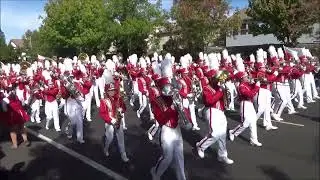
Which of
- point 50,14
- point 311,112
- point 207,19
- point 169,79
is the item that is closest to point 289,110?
point 311,112

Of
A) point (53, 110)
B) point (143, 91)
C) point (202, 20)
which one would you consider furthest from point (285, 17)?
point (53, 110)

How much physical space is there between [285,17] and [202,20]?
6.99 m

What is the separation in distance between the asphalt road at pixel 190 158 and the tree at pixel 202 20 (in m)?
28.8

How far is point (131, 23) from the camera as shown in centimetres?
5200

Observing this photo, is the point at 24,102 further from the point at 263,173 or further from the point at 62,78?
the point at 263,173

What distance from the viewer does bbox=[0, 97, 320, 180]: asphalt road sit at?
8.94 metres

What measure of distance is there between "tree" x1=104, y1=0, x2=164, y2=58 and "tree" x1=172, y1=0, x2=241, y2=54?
327 inches

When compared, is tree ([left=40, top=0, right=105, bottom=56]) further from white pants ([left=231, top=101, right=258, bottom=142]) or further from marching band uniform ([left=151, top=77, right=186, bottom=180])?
marching band uniform ([left=151, top=77, right=186, bottom=180])

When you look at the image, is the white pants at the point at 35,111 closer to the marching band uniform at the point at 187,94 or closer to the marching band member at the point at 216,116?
the marching band uniform at the point at 187,94

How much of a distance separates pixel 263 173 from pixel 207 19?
113ft

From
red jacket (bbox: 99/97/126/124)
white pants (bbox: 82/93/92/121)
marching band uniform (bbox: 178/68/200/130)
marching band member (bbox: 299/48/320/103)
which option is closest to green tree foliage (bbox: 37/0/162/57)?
marching band member (bbox: 299/48/320/103)

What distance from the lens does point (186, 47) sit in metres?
Answer: 45.9

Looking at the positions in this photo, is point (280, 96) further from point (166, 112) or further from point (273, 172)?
point (166, 112)

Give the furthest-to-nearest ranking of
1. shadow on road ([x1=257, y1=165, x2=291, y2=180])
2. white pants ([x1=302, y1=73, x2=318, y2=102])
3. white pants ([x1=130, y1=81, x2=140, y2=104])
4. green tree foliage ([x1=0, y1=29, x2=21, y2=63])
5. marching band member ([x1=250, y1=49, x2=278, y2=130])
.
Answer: green tree foliage ([x1=0, y1=29, x2=21, y2=63])
white pants ([x1=130, y1=81, x2=140, y2=104])
white pants ([x1=302, y1=73, x2=318, y2=102])
marching band member ([x1=250, y1=49, x2=278, y2=130])
shadow on road ([x1=257, y1=165, x2=291, y2=180])
